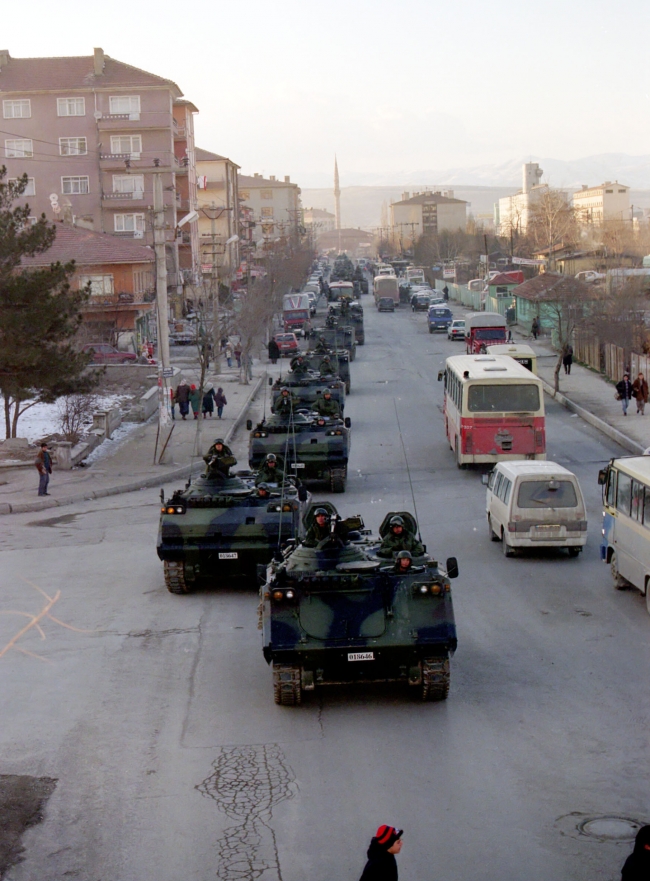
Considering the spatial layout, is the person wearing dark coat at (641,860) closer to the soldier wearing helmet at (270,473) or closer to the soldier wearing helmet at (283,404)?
the soldier wearing helmet at (270,473)

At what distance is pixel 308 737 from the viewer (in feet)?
35.0

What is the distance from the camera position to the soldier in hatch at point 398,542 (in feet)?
42.0

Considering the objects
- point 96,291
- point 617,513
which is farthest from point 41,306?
point 96,291

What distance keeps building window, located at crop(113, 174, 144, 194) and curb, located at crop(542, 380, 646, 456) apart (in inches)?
1448

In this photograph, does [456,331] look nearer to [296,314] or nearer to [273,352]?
Answer: [296,314]

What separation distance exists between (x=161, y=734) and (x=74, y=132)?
66.9 m

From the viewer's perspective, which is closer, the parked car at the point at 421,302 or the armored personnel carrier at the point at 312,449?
the armored personnel carrier at the point at 312,449

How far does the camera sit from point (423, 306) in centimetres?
8638

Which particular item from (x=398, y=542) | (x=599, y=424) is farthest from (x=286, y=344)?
(x=398, y=542)

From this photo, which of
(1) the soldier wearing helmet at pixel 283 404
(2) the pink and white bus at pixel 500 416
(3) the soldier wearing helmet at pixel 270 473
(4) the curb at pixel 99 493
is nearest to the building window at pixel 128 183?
(4) the curb at pixel 99 493

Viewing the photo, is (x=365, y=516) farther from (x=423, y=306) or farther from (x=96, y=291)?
(x=423, y=306)

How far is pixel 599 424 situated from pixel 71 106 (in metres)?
49.7

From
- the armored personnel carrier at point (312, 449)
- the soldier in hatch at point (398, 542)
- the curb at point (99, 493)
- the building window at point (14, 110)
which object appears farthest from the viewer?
the building window at point (14, 110)

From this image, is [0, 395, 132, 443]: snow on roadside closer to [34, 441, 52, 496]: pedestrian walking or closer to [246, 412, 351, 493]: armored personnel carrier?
[34, 441, 52, 496]: pedestrian walking
